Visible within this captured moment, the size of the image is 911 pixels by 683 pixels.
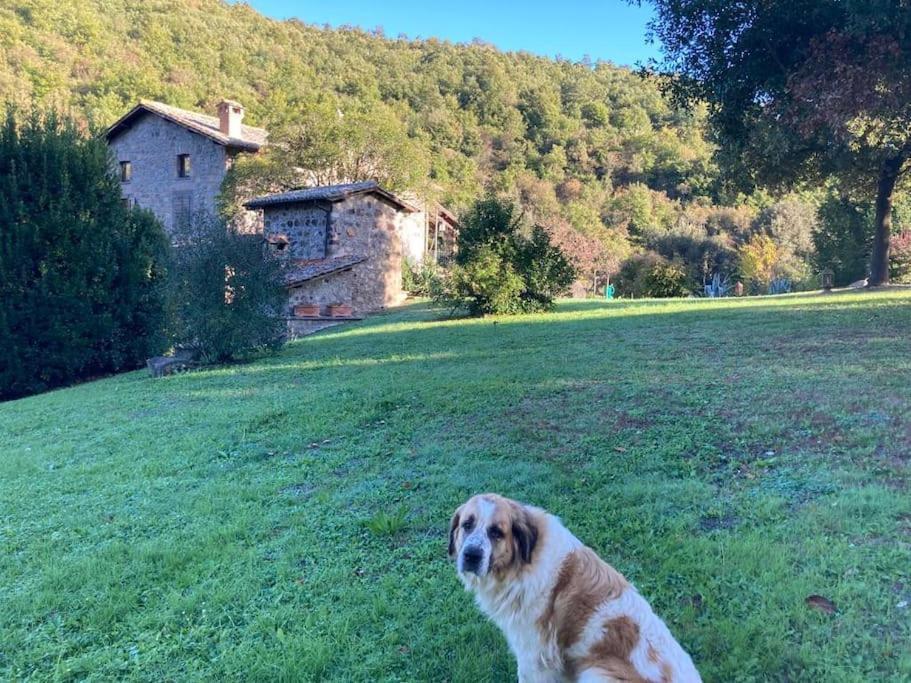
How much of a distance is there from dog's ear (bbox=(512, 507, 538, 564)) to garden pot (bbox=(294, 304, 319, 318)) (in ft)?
63.0

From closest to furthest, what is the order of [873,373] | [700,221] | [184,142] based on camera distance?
1. [873,373]
2. [184,142]
3. [700,221]

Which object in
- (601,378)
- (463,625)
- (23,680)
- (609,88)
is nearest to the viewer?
(23,680)

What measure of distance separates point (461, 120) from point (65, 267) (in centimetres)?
4459

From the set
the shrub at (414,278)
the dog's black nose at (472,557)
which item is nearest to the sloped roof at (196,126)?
the shrub at (414,278)

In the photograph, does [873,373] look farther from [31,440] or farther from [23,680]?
[31,440]

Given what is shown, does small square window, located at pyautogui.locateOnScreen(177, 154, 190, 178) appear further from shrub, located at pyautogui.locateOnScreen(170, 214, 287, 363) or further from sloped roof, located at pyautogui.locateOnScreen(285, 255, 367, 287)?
shrub, located at pyautogui.locateOnScreen(170, 214, 287, 363)

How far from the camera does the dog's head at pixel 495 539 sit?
261 centimetres

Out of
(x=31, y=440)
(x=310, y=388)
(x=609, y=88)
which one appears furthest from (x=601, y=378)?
(x=609, y=88)

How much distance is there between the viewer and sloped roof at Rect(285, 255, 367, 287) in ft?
69.2

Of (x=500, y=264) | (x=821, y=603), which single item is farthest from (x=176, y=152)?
(x=821, y=603)

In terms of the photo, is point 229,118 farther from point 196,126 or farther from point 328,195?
point 328,195

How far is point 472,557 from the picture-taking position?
2.61 meters

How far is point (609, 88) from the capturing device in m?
61.8

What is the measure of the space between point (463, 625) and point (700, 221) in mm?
46758
